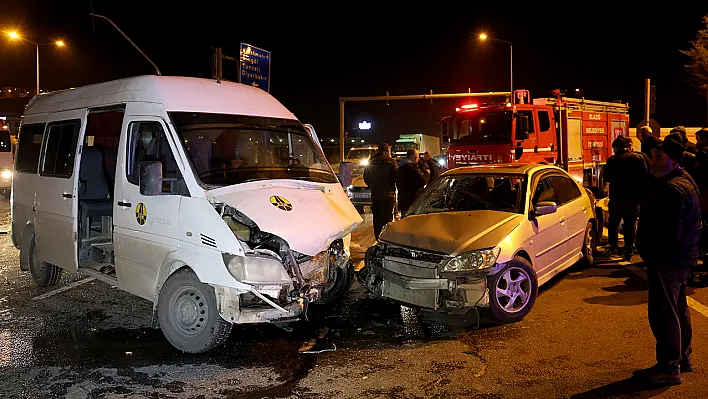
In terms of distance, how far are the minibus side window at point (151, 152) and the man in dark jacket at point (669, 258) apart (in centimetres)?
397

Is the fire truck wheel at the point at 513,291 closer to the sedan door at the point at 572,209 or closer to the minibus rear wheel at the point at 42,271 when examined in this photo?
the sedan door at the point at 572,209

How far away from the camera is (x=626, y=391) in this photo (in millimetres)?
4496

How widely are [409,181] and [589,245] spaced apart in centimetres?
306

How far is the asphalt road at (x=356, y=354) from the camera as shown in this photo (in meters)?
4.61

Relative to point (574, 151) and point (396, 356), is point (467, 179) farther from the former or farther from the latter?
point (574, 151)

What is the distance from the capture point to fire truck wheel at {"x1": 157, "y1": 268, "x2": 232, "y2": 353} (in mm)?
5359

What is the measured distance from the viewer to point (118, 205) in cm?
623

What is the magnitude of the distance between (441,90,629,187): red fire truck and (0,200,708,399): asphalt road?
6.29 metres

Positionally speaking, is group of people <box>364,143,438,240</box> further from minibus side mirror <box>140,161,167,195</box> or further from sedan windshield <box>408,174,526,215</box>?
minibus side mirror <box>140,161,167,195</box>

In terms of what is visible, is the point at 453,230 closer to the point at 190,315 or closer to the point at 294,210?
the point at 294,210

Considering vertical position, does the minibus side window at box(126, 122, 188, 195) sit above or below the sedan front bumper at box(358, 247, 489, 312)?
above

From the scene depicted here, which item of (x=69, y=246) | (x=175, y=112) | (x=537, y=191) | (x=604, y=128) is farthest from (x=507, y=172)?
(x=604, y=128)

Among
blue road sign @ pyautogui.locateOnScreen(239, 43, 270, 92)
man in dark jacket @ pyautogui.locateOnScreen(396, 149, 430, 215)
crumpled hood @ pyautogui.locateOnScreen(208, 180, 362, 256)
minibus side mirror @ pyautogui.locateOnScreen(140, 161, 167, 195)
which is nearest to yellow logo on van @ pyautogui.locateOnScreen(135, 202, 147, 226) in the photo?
minibus side mirror @ pyautogui.locateOnScreen(140, 161, 167, 195)

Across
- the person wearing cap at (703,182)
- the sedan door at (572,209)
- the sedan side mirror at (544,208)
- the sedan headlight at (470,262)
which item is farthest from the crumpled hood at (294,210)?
the person wearing cap at (703,182)
